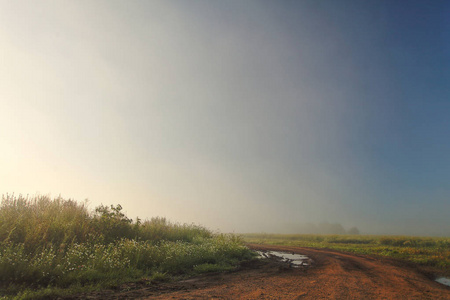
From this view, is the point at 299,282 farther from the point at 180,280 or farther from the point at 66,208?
the point at 66,208

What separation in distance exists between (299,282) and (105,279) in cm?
721

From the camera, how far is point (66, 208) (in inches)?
579

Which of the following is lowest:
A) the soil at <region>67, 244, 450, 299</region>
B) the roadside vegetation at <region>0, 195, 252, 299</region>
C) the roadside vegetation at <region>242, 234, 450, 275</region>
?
the roadside vegetation at <region>242, 234, 450, 275</region>

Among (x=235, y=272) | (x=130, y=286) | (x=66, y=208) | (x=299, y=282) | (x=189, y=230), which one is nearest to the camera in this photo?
(x=130, y=286)

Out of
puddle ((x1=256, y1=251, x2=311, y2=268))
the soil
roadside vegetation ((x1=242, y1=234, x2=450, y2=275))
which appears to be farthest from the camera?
roadside vegetation ((x1=242, y1=234, x2=450, y2=275))

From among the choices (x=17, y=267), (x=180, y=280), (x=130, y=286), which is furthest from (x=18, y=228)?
(x=180, y=280)

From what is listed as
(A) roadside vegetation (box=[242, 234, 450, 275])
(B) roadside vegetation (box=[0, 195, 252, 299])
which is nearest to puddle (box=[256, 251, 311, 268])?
(B) roadside vegetation (box=[0, 195, 252, 299])

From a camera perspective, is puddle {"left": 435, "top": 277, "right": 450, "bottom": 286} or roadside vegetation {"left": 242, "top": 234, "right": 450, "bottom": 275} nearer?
puddle {"left": 435, "top": 277, "right": 450, "bottom": 286}

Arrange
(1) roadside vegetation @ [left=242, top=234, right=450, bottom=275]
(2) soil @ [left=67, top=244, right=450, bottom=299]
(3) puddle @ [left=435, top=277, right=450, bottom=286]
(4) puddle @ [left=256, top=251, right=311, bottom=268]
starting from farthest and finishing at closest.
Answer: (1) roadside vegetation @ [left=242, top=234, right=450, bottom=275], (4) puddle @ [left=256, top=251, right=311, bottom=268], (3) puddle @ [left=435, top=277, right=450, bottom=286], (2) soil @ [left=67, top=244, right=450, bottom=299]

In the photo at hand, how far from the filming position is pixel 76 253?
30.9 feet

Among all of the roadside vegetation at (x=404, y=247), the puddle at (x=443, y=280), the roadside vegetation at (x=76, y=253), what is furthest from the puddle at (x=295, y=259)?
the roadside vegetation at (x=404, y=247)

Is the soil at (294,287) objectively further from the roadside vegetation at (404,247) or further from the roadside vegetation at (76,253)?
the roadside vegetation at (404,247)

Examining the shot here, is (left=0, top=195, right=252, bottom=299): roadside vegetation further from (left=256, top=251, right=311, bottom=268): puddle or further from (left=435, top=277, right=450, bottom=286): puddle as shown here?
(left=435, top=277, right=450, bottom=286): puddle

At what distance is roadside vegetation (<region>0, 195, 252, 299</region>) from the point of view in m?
7.50
